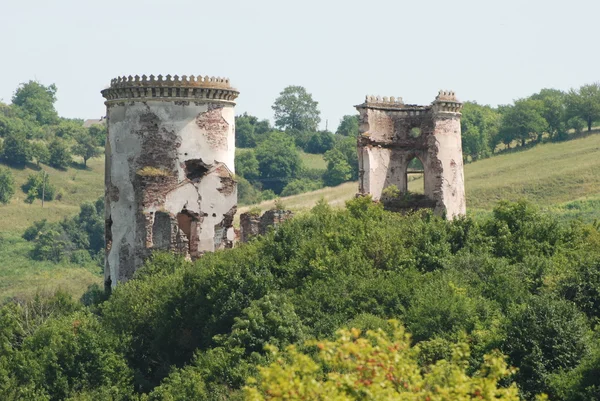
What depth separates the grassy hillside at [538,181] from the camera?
7200 cm

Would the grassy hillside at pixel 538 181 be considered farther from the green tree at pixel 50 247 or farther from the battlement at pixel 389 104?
the battlement at pixel 389 104

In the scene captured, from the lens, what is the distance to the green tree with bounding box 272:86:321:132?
130125 millimetres

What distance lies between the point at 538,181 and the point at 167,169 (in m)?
39.3

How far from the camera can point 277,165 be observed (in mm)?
106938

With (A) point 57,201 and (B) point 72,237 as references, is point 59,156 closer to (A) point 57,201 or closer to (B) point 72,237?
(A) point 57,201

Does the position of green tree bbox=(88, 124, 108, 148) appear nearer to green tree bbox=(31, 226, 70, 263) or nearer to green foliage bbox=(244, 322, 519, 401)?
green tree bbox=(31, 226, 70, 263)

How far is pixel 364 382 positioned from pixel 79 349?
660 inches

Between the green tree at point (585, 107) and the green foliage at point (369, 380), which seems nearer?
the green foliage at point (369, 380)

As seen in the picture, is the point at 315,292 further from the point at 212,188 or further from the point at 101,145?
the point at 101,145

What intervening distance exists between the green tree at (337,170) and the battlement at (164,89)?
53.9 metres

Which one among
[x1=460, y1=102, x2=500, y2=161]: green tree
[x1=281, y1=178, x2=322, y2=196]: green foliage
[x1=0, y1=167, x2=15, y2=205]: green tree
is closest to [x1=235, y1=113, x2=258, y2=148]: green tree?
[x1=281, y1=178, x2=322, y2=196]: green foliage

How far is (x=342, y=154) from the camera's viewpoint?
98062mm

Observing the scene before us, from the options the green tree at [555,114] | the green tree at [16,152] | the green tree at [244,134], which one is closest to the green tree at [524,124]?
the green tree at [555,114]

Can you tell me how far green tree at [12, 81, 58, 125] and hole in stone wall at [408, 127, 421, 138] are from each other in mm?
106112
